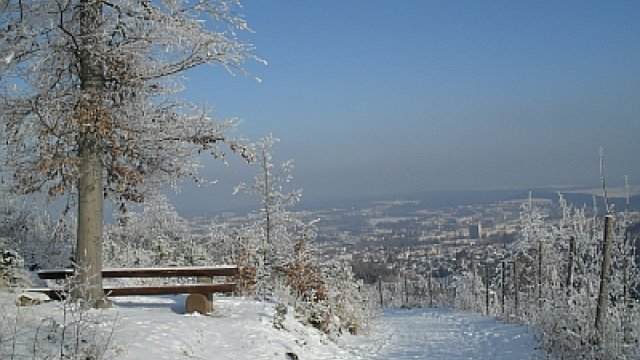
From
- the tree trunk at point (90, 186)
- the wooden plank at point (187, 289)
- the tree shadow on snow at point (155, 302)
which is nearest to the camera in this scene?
the tree trunk at point (90, 186)

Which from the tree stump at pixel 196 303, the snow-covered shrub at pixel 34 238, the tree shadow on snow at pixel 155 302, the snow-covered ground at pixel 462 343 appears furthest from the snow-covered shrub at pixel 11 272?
the snow-covered ground at pixel 462 343

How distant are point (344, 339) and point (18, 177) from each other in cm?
836

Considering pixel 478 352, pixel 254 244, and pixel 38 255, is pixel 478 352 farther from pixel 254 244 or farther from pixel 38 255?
pixel 38 255

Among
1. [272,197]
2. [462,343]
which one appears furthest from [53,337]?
[272,197]

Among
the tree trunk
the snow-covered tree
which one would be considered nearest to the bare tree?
the tree trunk

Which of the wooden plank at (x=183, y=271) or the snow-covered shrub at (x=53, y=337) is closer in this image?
the snow-covered shrub at (x=53, y=337)

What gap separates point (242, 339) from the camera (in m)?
9.64

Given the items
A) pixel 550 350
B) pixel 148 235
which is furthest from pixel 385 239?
pixel 550 350

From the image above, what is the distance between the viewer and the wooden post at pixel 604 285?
931cm

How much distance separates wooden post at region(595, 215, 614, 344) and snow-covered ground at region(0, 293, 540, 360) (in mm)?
2254

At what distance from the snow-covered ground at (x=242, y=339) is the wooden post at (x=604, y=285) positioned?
2254mm

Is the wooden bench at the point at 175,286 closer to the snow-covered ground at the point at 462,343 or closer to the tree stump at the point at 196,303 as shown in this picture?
the tree stump at the point at 196,303

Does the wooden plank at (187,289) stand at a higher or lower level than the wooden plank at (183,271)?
lower

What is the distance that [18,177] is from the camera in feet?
33.1
